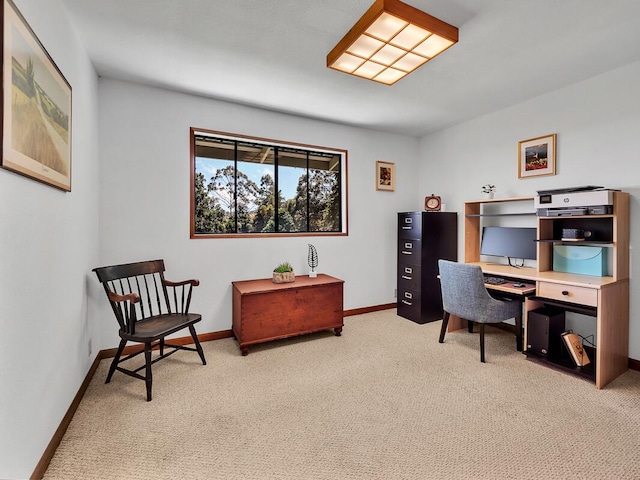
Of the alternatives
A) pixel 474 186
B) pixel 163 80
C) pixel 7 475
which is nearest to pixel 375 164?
pixel 474 186

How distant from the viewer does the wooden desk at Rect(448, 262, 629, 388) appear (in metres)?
2.36

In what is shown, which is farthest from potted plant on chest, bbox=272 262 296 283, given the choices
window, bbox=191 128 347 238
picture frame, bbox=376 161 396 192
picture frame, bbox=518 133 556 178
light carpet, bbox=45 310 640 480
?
picture frame, bbox=518 133 556 178

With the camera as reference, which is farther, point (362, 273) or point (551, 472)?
point (362, 273)

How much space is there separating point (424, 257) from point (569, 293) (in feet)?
5.31

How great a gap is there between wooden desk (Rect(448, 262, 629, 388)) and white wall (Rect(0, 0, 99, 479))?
142 inches

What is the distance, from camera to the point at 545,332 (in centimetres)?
273

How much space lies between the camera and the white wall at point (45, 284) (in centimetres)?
125

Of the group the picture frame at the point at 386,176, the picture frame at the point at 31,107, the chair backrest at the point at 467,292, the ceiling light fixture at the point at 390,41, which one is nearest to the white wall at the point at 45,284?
the picture frame at the point at 31,107

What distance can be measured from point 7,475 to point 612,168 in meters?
4.55

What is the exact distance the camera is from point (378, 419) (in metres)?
1.99

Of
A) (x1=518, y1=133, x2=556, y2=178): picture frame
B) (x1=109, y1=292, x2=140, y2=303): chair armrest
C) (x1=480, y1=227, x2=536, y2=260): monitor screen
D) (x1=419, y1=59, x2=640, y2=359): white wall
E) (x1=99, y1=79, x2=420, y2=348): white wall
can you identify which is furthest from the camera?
(x1=480, y1=227, x2=536, y2=260): monitor screen

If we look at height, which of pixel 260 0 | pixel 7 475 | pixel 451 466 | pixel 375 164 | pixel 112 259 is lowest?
pixel 451 466

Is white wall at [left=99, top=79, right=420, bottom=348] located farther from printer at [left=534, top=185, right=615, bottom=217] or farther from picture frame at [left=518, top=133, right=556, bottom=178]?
printer at [left=534, top=185, right=615, bottom=217]

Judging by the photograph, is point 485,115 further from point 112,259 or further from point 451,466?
point 112,259
